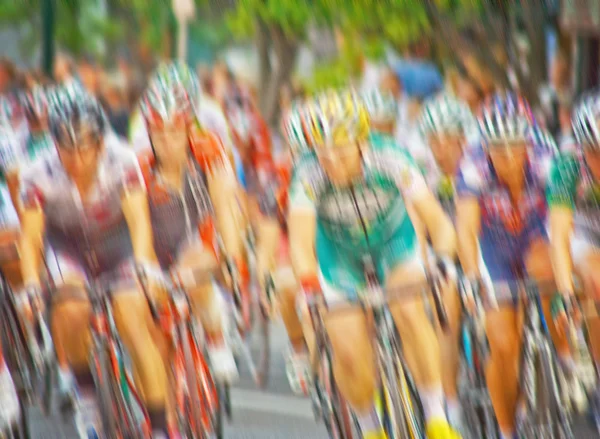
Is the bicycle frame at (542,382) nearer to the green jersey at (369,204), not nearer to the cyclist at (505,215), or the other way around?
the cyclist at (505,215)

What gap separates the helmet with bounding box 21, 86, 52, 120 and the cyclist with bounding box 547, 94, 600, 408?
3036mm

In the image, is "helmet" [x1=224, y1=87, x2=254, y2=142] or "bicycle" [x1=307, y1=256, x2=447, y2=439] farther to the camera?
"helmet" [x1=224, y1=87, x2=254, y2=142]

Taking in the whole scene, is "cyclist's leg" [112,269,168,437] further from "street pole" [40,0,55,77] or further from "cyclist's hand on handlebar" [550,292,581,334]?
"street pole" [40,0,55,77]

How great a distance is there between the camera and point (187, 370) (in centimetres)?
529

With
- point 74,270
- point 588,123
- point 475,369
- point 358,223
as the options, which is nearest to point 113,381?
point 74,270

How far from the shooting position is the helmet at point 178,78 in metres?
5.84

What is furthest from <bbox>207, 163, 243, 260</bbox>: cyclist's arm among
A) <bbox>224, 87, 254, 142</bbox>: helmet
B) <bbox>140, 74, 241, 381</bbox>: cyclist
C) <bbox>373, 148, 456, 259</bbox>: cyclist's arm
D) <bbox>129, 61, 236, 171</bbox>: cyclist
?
<bbox>373, 148, 456, 259</bbox>: cyclist's arm

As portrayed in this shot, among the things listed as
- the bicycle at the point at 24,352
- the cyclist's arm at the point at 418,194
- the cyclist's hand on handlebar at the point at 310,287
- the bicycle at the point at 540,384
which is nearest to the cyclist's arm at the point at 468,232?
the bicycle at the point at 540,384

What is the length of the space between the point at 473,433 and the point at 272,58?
2.50 meters

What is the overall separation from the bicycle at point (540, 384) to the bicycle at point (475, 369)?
30cm

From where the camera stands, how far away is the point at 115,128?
20.4ft

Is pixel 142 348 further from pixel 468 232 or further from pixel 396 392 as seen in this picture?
pixel 468 232

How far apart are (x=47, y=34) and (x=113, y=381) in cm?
254

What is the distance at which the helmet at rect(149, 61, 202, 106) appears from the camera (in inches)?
230
